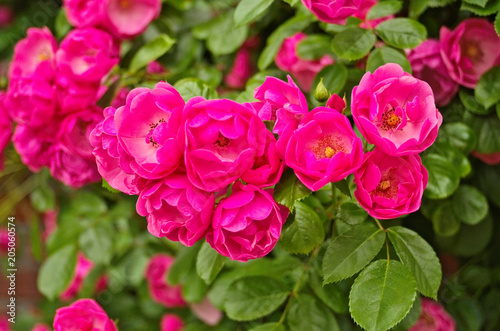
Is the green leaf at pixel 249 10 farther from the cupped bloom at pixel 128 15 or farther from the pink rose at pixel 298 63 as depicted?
the cupped bloom at pixel 128 15

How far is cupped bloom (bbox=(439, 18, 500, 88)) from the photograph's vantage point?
846 millimetres

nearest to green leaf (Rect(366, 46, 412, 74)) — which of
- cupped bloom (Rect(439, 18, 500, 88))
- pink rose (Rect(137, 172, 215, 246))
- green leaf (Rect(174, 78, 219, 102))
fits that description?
cupped bloom (Rect(439, 18, 500, 88))

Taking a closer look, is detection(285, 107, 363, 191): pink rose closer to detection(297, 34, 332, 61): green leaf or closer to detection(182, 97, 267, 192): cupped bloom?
detection(182, 97, 267, 192): cupped bloom

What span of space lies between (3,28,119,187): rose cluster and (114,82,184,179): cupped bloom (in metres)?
0.26

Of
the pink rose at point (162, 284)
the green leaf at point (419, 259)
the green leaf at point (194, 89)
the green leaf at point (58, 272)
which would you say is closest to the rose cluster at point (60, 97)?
the green leaf at point (194, 89)

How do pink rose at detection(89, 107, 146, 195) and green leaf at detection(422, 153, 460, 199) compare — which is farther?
green leaf at detection(422, 153, 460, 199)

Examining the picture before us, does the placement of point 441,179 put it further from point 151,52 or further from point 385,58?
point 151,52

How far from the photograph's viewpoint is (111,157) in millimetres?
628

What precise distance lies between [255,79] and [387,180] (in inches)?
13.2

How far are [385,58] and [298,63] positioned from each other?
0.69 feet

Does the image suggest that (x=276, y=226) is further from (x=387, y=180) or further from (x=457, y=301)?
(x=457, y=301)

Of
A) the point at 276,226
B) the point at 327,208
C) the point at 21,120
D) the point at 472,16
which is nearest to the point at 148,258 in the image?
the point at 21,120

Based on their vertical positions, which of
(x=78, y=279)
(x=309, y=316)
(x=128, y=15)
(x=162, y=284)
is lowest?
(x=78, y=279)

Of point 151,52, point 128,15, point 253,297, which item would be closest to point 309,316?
point 253,297
